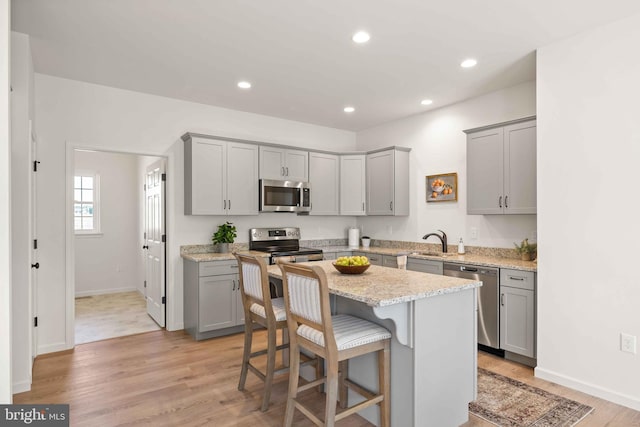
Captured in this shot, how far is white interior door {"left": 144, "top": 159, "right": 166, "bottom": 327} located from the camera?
445 centimetres

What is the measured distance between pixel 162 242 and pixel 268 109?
2157 mm

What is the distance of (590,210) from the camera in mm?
2754

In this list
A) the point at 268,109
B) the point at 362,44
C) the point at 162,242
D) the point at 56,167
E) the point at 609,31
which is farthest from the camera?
the point at 268,109

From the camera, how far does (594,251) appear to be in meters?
2.73

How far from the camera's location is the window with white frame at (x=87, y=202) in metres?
6.31

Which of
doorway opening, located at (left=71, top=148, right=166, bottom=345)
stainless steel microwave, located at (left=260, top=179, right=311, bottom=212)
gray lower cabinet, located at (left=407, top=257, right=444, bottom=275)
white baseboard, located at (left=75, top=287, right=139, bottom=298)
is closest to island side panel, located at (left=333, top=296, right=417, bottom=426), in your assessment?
gray lower cabinet, located at (left=407, top=257, right=444, bottom=275)

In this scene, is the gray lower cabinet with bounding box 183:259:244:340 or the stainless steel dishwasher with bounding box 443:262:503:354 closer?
the stainless steel dishwasher with bounding box 443:262:503:354

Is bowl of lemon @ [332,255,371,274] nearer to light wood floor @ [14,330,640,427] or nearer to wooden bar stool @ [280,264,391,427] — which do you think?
wooden bar stool @ [280,264,391,427]

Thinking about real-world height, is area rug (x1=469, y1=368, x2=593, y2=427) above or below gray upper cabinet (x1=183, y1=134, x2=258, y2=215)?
below

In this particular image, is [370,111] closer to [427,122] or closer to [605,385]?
[427,122]

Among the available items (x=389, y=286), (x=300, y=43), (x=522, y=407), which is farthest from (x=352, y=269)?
(x=300, y=43)

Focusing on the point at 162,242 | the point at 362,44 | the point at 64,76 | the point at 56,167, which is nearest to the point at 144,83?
the point at 64,76

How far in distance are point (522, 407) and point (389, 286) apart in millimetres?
1441

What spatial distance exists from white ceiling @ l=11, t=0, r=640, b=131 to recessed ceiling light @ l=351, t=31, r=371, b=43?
51mm
